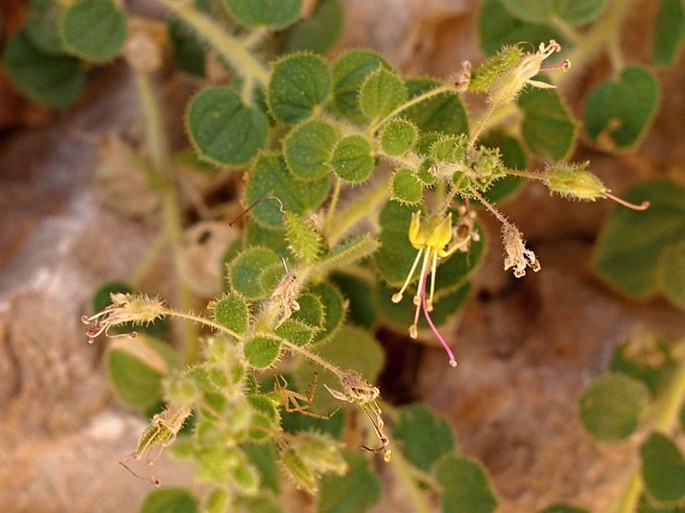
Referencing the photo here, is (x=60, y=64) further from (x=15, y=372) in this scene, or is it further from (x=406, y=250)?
(x=406, y=250)

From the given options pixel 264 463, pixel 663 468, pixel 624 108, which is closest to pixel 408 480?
pixel 264 463

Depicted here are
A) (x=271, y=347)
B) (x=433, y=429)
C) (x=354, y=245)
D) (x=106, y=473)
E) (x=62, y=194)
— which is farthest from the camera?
(x=62, y=194)

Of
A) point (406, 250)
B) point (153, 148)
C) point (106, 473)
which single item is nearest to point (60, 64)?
point (153, 148)

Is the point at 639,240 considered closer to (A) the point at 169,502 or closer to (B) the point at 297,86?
(B) the point at 297,86

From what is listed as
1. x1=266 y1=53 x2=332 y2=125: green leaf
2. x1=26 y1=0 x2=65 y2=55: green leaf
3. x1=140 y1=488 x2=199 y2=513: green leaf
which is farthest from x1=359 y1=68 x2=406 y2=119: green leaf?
x1=26 y1=0 x2=65 y2=55: green leaf

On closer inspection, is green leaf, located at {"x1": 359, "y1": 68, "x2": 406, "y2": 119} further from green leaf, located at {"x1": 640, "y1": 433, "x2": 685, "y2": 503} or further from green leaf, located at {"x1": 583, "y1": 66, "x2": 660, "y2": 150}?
green leaf, located at {"x1": 640, "y1": 433, "x2": 685, "y2": 503}

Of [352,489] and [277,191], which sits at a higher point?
[277,191]
